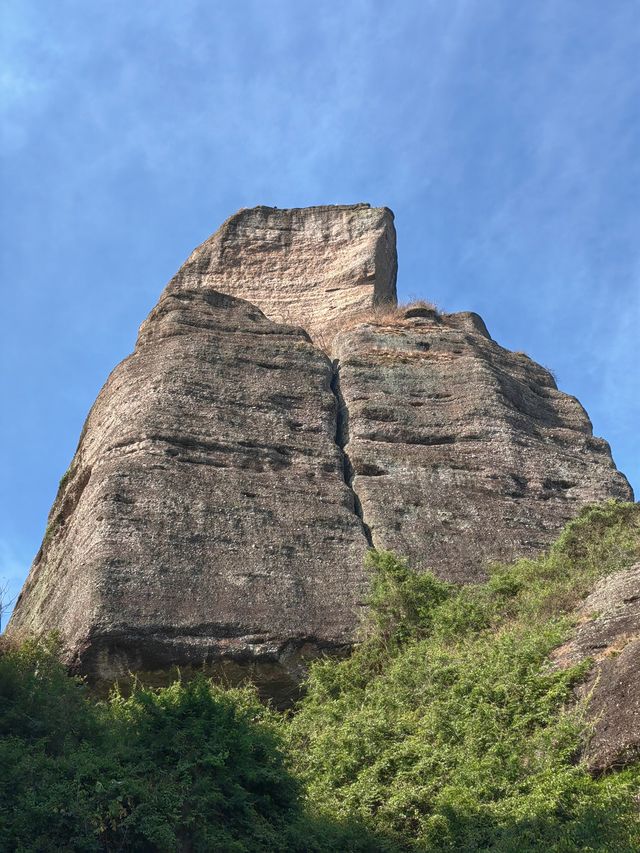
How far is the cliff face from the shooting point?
13.7m

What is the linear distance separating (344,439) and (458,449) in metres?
1.83

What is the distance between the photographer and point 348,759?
10.8 metres

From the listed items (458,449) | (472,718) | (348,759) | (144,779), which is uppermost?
(458,449)

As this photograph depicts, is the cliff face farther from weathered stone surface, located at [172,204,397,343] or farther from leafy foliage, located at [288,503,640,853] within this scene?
weathered stone surface, located at [172,204,397,343]

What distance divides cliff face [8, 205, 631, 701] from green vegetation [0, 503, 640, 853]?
2.96ft

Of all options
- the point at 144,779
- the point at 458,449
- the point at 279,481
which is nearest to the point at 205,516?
the point at 279,481

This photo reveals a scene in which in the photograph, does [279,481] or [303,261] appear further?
[303,261]

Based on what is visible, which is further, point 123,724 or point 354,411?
Answer: point 354,411

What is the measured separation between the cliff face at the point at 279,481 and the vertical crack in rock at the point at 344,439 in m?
0.04

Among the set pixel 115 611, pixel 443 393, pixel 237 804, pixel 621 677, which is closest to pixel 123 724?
pixel 237 804

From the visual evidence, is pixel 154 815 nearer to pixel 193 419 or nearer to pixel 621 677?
pixel 621 677

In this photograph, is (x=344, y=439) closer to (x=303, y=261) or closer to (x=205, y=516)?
(x=205, y=516)

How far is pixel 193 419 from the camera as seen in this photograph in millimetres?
16750

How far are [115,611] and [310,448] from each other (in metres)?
4.79
